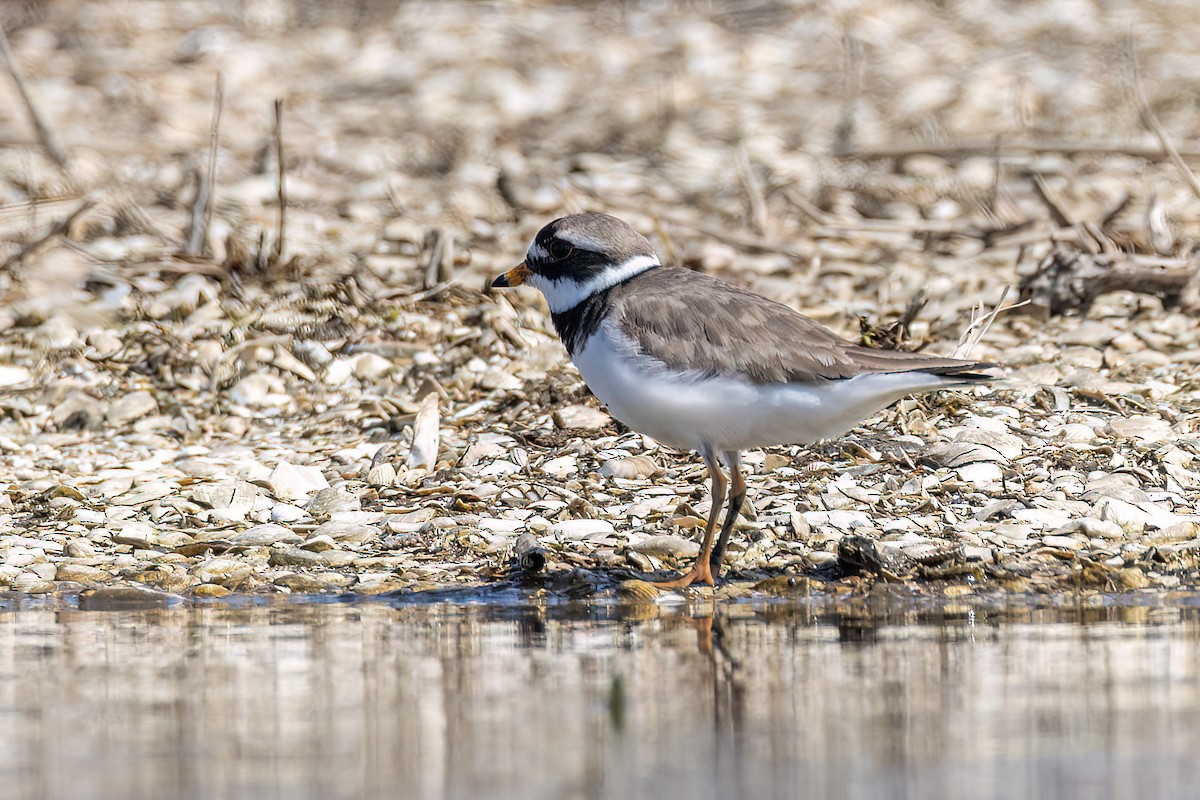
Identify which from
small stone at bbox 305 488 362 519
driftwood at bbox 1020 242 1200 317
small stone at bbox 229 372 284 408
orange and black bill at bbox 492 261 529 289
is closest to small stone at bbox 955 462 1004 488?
orange and black bill at bbox 492 261 529 289

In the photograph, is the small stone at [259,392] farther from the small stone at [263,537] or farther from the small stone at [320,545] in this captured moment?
the small stone at [320,545]

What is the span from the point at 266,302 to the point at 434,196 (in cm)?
221

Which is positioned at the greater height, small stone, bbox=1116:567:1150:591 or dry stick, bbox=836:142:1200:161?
dry stick, bbox=836:142:1200:161

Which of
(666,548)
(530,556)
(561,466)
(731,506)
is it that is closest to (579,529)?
(666,548)

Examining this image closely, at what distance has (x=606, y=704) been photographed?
3.57 metres

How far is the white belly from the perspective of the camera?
18.1ft

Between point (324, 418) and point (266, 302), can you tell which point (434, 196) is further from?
point (324, 418)

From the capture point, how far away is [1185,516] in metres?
5.68

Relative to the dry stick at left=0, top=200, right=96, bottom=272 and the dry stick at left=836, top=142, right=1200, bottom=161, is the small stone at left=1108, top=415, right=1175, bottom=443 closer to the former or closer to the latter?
the dry stick at left=836, top=142, right=1200, bottom=161

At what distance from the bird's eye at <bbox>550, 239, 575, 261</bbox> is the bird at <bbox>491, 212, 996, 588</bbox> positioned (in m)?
0.36

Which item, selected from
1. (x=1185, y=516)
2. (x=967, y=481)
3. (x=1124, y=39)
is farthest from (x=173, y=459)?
(x=1124, y=39)

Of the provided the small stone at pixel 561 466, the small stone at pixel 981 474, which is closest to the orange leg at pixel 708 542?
the small stone at pixel 561 466

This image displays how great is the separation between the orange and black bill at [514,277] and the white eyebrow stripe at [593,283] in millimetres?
211

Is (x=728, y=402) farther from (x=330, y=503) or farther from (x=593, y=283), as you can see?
(x=330, y=503)
